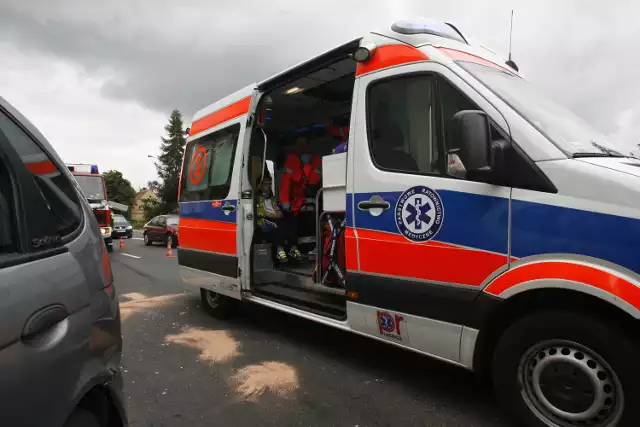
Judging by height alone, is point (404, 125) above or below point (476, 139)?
above

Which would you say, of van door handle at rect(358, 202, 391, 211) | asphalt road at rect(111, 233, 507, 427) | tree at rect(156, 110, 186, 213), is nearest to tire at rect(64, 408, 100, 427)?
asphalt road at rect(111, 233, 507, 427)

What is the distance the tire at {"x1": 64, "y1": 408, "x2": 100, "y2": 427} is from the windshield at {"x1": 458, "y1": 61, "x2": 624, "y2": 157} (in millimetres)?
2618

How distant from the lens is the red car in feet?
60.0

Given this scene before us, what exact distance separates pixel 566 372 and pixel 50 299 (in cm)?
245

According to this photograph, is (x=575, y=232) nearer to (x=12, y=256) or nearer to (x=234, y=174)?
(x=12, y=256)

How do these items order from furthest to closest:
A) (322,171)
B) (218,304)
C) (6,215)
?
(218,304)
(322,171)
(6,215)

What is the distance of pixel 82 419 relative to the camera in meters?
1.60

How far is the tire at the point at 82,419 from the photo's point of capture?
1533mm

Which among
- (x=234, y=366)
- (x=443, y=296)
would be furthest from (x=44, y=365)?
(x=234, y=366)

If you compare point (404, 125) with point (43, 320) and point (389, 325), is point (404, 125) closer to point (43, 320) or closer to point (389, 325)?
point (389, 325)

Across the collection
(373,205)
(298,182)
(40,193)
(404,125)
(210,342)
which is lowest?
(210,342)

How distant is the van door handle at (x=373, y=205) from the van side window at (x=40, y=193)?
1.96 meters

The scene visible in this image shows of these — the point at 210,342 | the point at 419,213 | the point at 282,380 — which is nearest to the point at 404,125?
the point at 419,213

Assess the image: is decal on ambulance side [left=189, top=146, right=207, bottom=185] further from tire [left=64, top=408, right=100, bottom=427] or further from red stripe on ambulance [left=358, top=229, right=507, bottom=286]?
tire [left=64, top=408, right=100, bottom=427]
